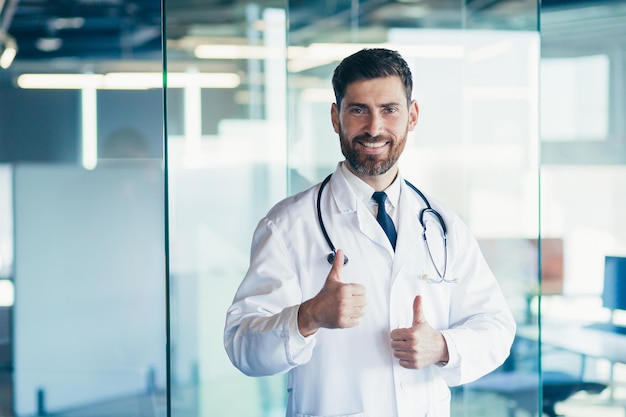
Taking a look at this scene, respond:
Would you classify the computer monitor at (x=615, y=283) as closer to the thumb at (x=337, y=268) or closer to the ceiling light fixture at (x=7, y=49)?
the thumb at (x=337, y=268)

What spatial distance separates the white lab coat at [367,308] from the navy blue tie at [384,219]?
0.7 inches

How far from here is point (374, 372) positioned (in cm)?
187

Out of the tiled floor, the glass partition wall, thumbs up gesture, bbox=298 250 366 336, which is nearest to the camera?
thumbs up gesture, bbox=298 250 366 336

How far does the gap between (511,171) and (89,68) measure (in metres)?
2.78

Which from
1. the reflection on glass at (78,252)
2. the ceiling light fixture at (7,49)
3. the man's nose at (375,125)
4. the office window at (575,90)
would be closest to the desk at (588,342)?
the office window at (575,90)

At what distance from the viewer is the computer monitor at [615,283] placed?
14.4ft

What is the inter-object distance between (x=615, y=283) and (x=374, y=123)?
2986 millimetres

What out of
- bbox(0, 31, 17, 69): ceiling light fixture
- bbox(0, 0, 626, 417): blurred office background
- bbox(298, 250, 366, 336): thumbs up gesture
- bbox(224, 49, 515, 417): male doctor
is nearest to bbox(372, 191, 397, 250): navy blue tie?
bbox(224, 49, 515, 417): male doctor

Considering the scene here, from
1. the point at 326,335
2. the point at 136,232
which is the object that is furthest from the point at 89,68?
the point at 326,335

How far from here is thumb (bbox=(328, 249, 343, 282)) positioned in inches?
66.4

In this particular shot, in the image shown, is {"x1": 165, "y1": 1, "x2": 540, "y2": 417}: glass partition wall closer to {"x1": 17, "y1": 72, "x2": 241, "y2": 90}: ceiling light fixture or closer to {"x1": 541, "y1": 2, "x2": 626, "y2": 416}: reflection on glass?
{"x1": 541, "y1": 2, "x2": 626, "y2": 416}: reflection on glass

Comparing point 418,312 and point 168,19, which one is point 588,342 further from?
point 418,312

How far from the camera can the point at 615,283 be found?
441 cm

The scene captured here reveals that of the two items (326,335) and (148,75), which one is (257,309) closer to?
(326,335)
